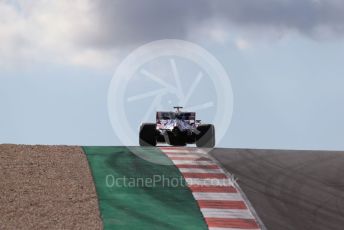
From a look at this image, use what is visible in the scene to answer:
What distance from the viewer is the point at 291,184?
63.7ft

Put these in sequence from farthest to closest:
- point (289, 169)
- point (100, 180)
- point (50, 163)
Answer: point (289, 169), point (50, 163), point (100, 180)

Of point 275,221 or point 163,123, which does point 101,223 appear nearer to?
point 275,221

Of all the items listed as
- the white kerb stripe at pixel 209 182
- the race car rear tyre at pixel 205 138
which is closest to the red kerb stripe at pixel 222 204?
the white kerb stripe at pixel 209 182

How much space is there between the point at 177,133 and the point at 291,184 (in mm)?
9574

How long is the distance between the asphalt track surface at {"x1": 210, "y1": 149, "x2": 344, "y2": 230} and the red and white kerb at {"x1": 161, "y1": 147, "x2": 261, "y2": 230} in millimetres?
400

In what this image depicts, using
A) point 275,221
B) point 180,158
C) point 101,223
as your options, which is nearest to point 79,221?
point 101,223

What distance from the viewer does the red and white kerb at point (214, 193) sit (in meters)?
15.5

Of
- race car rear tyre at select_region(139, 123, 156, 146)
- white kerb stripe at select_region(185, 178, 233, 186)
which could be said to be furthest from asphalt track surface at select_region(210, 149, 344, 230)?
race car rear tyre at select_region(139, 123, 156, 146)

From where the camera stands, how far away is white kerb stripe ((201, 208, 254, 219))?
1590 centimetres

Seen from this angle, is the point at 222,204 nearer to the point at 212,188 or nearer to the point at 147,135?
the point at 212,188

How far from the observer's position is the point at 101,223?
14438mm

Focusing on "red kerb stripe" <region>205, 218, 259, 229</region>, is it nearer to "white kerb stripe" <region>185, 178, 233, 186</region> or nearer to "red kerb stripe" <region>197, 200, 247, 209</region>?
"red kerb stripe" <region>197, 200, 247, 209</region>

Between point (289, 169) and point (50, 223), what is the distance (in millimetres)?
10019

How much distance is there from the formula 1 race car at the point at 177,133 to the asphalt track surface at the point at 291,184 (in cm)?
466
